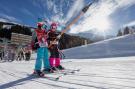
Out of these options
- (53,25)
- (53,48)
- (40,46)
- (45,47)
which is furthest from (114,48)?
(40,46)

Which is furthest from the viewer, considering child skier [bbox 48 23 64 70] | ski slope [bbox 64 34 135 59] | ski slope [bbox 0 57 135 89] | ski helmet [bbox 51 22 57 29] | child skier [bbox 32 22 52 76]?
ski slope [bbox 64 34 135 59]

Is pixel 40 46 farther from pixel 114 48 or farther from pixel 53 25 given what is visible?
pixel 114 48

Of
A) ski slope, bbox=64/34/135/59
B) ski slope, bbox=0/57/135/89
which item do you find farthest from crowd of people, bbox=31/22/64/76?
ski slope, bbox=64/34/135/59

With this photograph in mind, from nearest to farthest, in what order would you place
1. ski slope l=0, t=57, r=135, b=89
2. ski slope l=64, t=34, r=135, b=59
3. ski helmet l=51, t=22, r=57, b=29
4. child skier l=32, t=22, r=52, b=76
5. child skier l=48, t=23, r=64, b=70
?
ski slope l=0, t=57, r=135, b=89 < child skier l=32, t=22, r=52, b=76 < child skier l=48, t=23, r=64, b=70 < ski helmet l=51, t=22, r=57, b=29 < ski slope l=64, t=34, r=135, b=59

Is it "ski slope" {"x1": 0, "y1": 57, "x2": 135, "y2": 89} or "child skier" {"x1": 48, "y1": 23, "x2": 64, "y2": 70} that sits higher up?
"child skier" {"x1": 48, "y1": 23, "x2": 64, "y2": 70}

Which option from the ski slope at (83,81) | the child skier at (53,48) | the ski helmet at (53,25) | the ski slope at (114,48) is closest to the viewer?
the ski slope at (83,81)

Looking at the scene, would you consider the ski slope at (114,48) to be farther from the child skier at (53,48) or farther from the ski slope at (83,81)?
the ski slope at (83,81)

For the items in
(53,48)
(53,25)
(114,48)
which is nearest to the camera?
(53,48)

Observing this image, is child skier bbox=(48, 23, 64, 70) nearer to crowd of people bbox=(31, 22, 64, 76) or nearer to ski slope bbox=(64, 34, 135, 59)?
crowd of people bbox=(31, 22, 64, 76)

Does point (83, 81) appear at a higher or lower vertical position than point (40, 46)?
lower

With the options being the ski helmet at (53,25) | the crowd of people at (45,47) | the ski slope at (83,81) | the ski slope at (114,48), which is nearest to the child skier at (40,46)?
the crowd of people at (45,47)

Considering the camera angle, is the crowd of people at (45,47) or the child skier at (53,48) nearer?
the crowd of people at (45,47)

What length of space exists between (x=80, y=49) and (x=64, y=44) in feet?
137

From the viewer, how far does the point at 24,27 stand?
7369 cm
